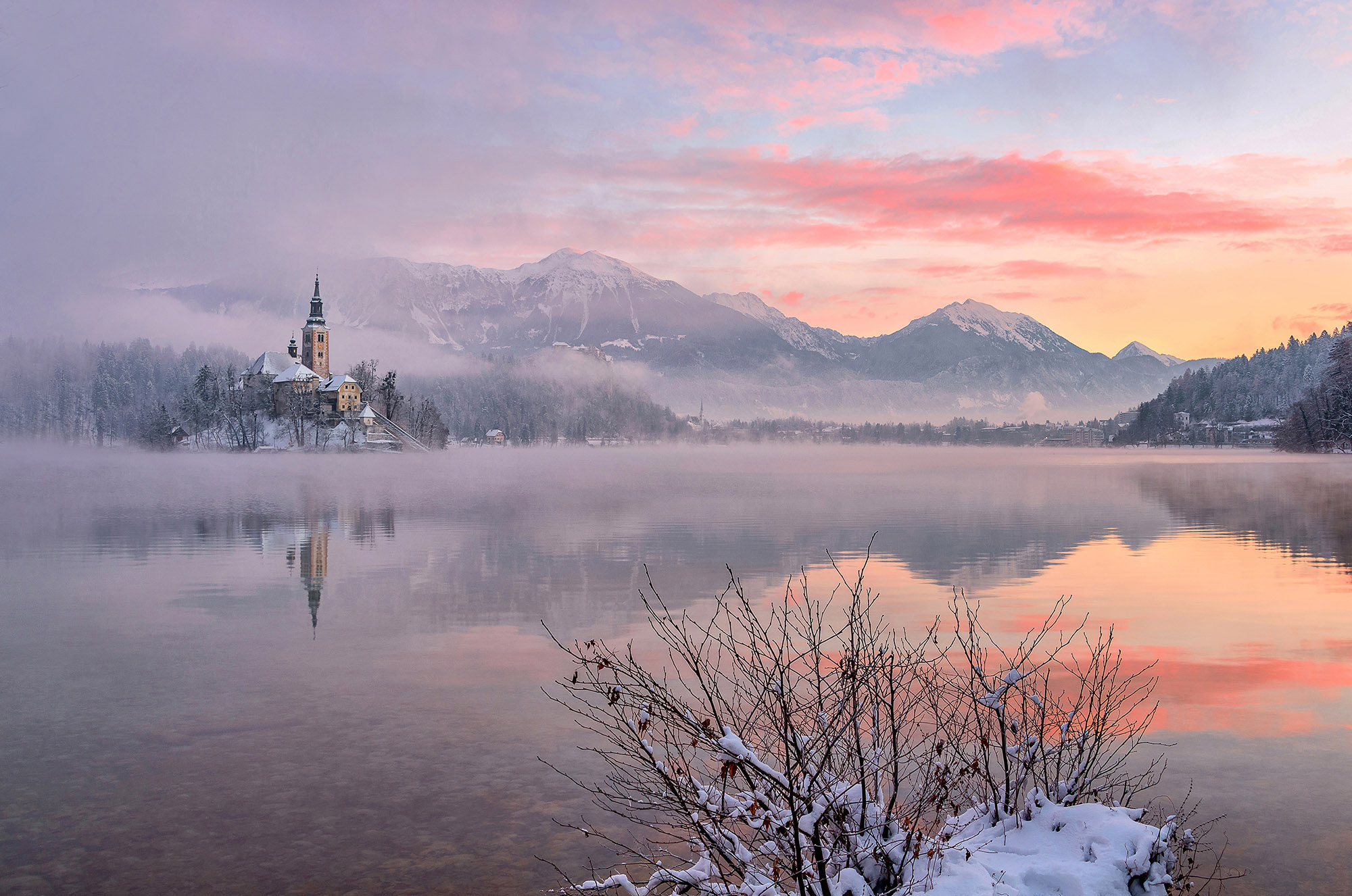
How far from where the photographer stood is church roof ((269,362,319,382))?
610 feet

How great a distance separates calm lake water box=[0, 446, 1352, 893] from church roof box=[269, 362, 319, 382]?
138 metres

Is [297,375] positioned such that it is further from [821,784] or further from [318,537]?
[821,784]

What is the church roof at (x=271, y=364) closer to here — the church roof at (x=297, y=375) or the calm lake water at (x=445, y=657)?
the church roof at (x=297, y=375)

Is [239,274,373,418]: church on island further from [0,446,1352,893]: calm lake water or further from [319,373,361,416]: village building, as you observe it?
[0,446,1352,893]: calm lake water

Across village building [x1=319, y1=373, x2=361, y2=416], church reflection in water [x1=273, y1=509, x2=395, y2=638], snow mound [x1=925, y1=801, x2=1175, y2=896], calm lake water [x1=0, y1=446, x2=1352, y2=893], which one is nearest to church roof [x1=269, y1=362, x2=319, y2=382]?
village building [x1=319, y1=373, x2=361, y2=416]

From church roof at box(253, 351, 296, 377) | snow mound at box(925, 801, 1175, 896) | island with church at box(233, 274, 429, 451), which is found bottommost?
snow mound at box(925, 801, 1175, 896)

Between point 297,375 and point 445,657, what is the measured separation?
184 metres

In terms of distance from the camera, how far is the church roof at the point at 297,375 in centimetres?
18600

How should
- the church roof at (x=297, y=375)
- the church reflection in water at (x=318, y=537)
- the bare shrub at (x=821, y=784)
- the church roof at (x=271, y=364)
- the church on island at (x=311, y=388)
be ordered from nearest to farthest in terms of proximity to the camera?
the bare shrub at (x=821, y=784), the church reflection in water at (x=318, y=537), the church on island at (x=311, y=388), the church roof at (x=297, y=375), the church roof at (x=271, y=364)

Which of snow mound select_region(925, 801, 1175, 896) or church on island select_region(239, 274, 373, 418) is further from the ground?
church on island select_region(239, 274, 373, 418)

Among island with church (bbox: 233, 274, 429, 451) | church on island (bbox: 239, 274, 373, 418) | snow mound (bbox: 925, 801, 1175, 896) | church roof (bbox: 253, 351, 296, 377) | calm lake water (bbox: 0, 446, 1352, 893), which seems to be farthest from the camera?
church roof (bbox: 253, 351, 296, 377)

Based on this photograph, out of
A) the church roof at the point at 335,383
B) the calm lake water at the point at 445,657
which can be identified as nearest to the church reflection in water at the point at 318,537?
the calm lake water at the point at 445,657

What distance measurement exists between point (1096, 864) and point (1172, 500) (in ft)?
200

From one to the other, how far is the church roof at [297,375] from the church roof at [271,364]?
2.43 meters
